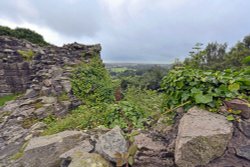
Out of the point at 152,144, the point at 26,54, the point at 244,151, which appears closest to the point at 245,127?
the point at 244,151

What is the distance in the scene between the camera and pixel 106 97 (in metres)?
4.97

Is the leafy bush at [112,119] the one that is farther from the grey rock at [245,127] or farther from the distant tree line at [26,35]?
the distant tree line at [26,35]

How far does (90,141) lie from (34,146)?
0.69m

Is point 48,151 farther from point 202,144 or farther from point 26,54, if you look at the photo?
point 26,54

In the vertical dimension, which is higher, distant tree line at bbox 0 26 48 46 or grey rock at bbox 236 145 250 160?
distant tree line at bbox 0 26 48 46

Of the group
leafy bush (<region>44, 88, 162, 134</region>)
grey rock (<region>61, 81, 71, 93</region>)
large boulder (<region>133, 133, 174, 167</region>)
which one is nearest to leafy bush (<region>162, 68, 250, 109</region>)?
large boulder (<region>133, 133, 174, 167</region>)

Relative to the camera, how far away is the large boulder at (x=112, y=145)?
6.11ft

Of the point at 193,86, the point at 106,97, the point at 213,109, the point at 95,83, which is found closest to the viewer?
the point at 213,109

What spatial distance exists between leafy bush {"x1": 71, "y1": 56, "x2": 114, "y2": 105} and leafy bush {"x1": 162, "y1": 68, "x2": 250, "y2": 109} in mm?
2734

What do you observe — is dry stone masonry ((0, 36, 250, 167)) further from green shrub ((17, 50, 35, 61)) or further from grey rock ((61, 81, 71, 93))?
green shrub ((17, 50, 35, 61))

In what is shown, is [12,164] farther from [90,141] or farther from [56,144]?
[90,141]

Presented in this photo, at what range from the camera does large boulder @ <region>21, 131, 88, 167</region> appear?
222cm

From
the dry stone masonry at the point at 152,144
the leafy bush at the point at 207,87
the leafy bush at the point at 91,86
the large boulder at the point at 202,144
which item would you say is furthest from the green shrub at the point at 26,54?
the large boulder at the point at 202,144

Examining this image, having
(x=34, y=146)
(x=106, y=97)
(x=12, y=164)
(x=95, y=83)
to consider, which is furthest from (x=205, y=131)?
(x=95, y=83)
